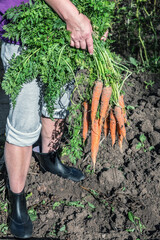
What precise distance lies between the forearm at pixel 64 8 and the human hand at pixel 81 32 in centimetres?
2

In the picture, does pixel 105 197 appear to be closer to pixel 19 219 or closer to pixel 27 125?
pixel 19 219

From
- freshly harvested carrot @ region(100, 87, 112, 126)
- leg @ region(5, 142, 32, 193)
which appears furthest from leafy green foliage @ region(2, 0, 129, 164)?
leg @ region(5, 142, 32, 193)

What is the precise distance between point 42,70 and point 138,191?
133cm

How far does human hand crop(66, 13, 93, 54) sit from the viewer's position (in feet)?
5.05

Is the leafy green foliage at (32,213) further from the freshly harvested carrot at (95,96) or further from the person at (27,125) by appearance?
the freshly harvested carrot at (95,96)

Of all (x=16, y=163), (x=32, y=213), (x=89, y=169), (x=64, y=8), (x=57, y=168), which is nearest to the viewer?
(x=64, y=8)

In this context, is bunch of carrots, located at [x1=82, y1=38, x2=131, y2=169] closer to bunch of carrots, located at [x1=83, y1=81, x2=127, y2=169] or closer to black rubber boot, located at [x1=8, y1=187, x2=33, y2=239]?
A: bunch of carrots, located at [x1=83, y1=81, x2=127, y2=169]

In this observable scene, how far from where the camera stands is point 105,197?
2.29m


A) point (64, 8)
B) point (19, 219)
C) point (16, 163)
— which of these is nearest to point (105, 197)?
point (19, 219)

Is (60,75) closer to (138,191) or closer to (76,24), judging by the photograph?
(76,24)

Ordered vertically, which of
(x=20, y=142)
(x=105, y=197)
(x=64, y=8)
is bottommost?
(x=105, y=197)

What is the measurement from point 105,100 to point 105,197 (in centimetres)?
85

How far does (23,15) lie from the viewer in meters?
1.47

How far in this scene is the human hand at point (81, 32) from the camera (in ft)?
5.05
